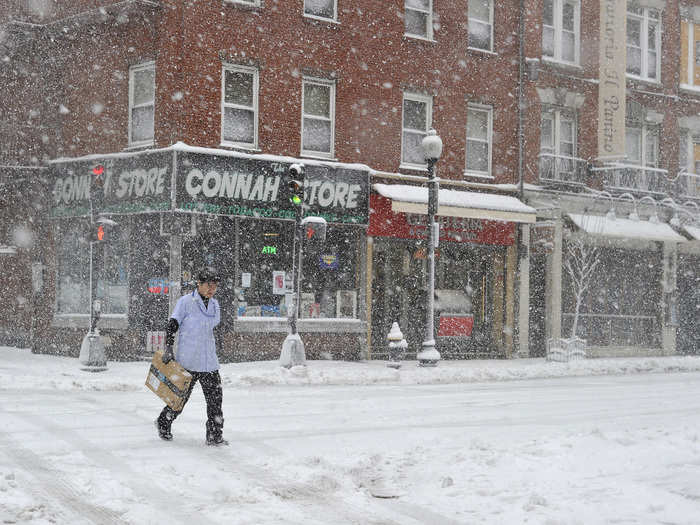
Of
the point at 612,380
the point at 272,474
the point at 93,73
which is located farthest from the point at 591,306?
the point at 272,474

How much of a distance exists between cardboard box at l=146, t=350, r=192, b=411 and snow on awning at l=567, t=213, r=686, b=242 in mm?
17975

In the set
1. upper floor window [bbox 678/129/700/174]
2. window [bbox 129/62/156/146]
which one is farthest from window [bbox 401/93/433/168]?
upper floor window [bbox 678/129/700/174]

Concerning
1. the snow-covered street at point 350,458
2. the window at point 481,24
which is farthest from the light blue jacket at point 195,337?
the window at point 481,24

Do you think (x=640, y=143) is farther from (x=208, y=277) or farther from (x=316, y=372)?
(x=208, y=277)

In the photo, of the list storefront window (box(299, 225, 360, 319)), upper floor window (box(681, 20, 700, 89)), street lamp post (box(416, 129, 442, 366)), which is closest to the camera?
street lamp post (box(416, 129, 442, 366))

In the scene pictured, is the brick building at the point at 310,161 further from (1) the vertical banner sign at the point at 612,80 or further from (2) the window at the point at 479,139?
(1) the vertical banner sign at the point at 612,80

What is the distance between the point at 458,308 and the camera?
23.8 metres

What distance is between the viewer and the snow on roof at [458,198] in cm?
2156

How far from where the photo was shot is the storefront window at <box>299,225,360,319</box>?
21.2 metres

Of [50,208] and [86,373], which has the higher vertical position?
[50,208]

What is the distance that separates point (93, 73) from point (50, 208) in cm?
342

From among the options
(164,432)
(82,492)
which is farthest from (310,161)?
(82,492)

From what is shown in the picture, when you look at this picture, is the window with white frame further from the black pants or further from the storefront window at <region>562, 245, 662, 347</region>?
the black pants

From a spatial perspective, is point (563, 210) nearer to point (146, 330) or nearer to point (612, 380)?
point (612, 380)
